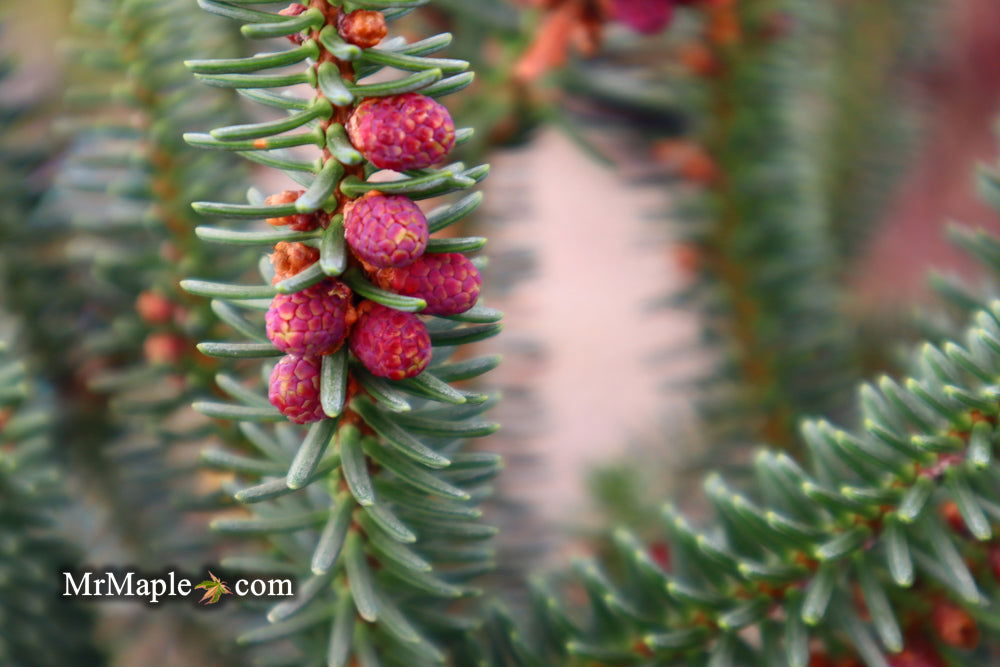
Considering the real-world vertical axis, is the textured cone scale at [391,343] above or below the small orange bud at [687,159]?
above

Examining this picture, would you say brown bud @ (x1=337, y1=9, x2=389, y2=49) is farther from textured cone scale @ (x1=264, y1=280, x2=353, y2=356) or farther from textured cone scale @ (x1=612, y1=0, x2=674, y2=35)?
textured cone scale @ (x1=612, y1=0, x2=674, y2=35)

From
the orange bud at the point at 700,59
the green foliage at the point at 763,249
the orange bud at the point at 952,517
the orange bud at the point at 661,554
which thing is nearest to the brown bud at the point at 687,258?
the green foliage at the point at 763,249

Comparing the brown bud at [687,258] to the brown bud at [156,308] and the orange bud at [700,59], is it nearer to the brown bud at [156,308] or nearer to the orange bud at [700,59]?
the orange bud at [700,59]

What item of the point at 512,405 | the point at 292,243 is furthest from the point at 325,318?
the point at 512,405

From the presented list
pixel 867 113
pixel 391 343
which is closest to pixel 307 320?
pixel 391 343

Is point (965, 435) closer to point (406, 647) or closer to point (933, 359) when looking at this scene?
point (933, 359)

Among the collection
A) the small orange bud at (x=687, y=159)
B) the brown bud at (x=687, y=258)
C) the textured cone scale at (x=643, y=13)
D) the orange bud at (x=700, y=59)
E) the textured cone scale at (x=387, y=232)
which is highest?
the textured cone scale at (x=643, y=13)
